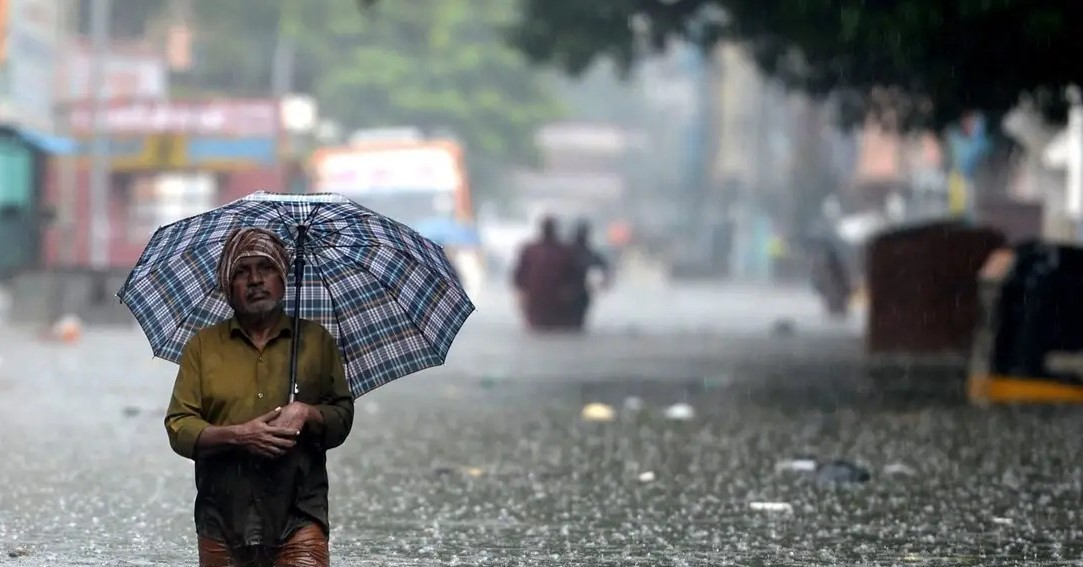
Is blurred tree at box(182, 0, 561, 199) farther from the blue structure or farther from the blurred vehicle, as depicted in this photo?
the blue structure

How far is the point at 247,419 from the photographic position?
606 cm

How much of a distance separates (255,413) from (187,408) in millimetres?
186

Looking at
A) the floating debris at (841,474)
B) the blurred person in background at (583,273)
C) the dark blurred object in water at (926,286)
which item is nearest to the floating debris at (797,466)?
the floating debris at (841,474)

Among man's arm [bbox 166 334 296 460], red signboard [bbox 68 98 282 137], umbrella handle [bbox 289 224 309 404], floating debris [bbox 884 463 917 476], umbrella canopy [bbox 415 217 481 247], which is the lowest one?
floating debris [bbox 884 463 917 476]

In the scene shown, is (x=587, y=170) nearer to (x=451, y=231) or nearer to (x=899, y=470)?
(x=451, y=231)

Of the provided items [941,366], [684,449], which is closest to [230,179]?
[941,366]

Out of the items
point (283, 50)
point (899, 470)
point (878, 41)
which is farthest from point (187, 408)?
point (283, 50)

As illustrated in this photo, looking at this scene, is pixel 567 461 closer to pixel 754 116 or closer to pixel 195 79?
pixel 195 79

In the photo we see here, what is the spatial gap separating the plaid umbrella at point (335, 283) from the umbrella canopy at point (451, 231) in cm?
3643

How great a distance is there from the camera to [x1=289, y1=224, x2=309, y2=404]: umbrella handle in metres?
6.05

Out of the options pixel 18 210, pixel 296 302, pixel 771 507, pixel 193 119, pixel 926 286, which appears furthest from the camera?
pixel 193 119

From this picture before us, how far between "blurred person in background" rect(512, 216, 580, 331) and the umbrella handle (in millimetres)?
22050

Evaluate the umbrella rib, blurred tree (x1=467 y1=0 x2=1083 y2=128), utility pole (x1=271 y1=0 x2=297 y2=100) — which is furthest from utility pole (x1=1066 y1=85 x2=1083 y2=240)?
the umbrella rib

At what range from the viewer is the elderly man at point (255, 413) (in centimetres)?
602
